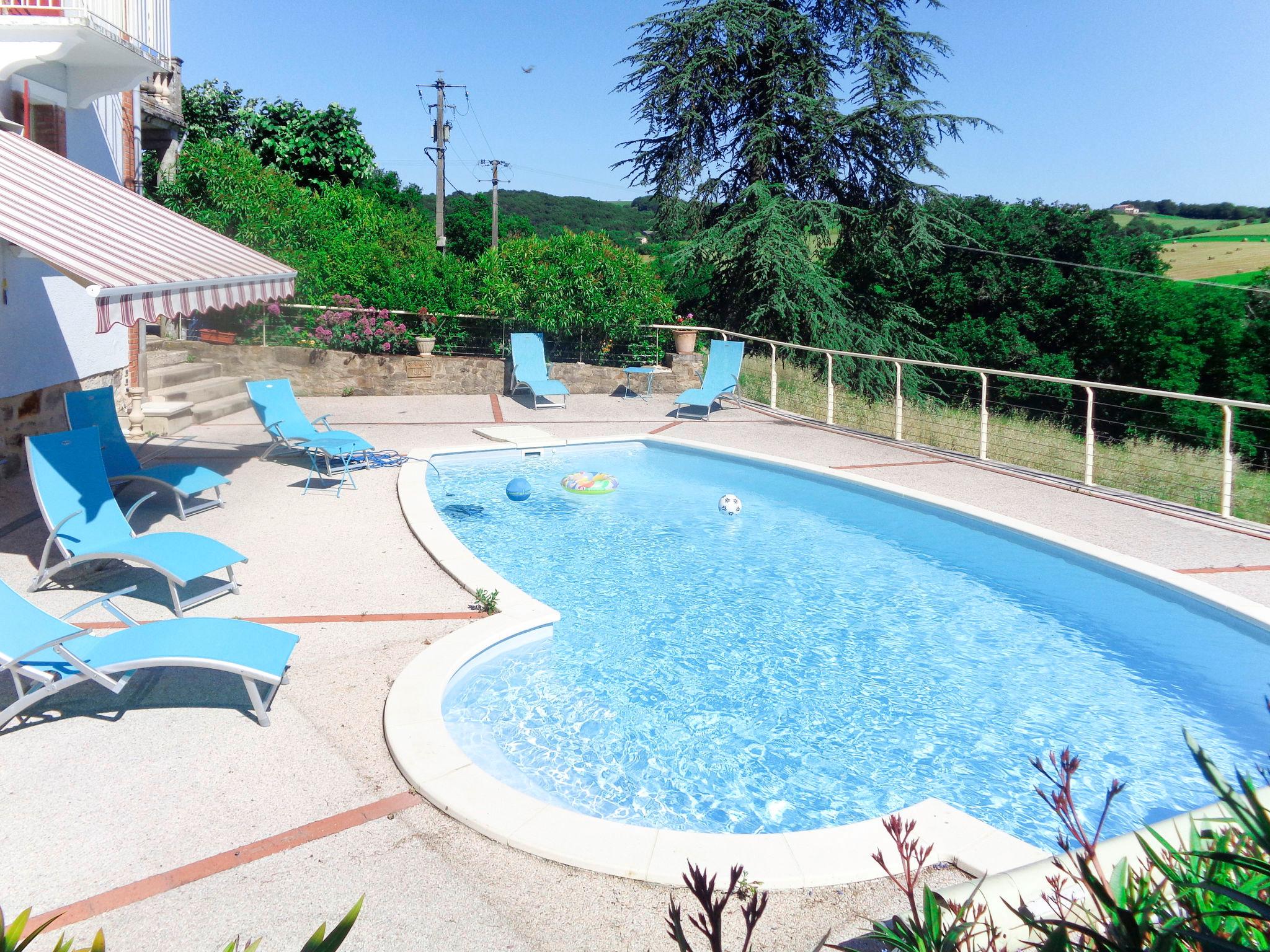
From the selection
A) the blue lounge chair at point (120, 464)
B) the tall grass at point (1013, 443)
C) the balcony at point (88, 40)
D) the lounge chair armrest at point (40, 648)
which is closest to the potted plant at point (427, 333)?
the tall grass at point (1013, 443)

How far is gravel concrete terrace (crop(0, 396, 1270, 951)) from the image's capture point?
3607 millimetres

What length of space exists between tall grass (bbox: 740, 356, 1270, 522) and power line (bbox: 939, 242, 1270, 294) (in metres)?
19.3

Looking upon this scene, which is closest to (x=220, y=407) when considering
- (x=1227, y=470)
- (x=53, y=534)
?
(x=53, y=534)

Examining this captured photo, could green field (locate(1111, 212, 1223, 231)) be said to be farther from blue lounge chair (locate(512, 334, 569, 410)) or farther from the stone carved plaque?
the stone carved plaque

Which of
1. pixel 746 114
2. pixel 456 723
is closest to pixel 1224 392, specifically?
pixel 746 114

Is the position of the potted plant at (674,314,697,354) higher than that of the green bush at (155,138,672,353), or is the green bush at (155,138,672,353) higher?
the green bush at (155,138,672,353)

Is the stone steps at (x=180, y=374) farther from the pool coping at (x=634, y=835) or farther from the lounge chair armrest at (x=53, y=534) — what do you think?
the pool coping at (x=634, y=835)

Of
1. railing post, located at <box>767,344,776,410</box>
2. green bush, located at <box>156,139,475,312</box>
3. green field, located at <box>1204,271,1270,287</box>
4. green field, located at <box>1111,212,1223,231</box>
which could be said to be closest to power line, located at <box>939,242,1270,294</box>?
green field, located at <box>1204,271,1270,287</box>

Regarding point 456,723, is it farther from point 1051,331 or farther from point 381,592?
point 1051,331

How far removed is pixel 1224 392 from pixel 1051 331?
24.7 feet

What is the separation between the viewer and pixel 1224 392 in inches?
1436

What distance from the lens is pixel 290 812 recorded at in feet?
14.2

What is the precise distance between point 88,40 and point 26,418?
4.36 meters

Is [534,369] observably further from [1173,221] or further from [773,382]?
[1173,221]
